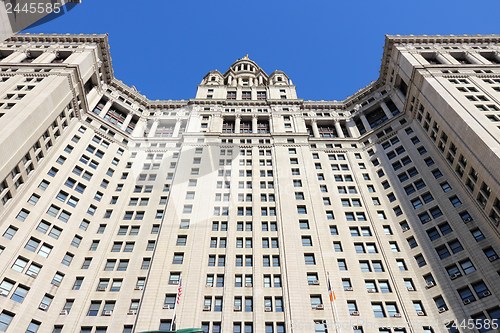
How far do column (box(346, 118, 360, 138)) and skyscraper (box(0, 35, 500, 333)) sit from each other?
0.64 m

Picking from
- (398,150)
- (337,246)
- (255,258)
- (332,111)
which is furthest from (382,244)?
(332,111)

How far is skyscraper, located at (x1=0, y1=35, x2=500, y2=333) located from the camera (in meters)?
38.2

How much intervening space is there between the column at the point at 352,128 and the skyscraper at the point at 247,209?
637mm

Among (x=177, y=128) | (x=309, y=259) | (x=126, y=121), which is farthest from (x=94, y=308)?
(x=126, y=121)

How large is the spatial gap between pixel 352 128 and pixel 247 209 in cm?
3132

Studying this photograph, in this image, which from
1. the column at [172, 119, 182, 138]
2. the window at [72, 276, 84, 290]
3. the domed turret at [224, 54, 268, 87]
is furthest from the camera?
the domed turret at [224, 54, 268, 87]

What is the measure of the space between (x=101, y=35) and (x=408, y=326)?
231 ft

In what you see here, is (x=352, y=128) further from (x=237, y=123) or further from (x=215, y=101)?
(x=215, y=101)

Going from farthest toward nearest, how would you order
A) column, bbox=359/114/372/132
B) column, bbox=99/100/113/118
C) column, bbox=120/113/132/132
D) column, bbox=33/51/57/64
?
column, bbox=359/114/372/132, column, bbox=120/113/132/132, column, bbox=99/100/113/118, column, bbox=33/51/57/64

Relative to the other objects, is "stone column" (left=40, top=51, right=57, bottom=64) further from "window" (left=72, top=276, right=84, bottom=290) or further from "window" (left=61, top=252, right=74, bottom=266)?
"window" (left=72, top=276, right=84, bottom=290)

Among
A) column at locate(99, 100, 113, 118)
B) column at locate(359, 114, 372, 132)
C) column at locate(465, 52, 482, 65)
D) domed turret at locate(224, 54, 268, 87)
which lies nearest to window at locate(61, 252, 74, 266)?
column at locate(99, 100, 113, 118)

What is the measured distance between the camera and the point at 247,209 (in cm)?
5181

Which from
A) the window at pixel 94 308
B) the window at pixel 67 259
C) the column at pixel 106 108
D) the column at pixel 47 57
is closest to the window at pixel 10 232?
the window at pixel 67 259

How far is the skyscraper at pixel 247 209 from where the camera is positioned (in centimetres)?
3819
